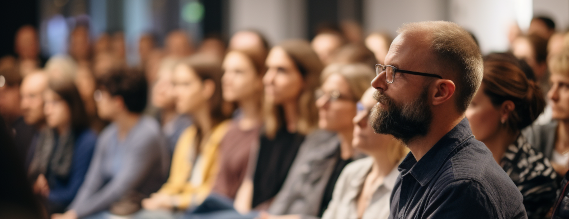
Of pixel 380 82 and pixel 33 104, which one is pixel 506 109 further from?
pixel 33 104

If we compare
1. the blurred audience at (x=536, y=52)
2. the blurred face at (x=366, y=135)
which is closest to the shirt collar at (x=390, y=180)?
the blurred face at (x=366, y=135)

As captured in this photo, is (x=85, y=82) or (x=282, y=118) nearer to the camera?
(x=282, y=118)

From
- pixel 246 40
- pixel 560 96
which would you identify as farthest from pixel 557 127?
pixel 246 40

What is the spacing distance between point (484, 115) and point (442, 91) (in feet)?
2.04

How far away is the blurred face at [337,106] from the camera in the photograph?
268 centimetres

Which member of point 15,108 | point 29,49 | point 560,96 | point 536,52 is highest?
point 560,96

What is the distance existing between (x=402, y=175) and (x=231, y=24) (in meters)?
7.89

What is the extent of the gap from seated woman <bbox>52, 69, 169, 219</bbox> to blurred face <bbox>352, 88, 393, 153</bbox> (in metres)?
1.87

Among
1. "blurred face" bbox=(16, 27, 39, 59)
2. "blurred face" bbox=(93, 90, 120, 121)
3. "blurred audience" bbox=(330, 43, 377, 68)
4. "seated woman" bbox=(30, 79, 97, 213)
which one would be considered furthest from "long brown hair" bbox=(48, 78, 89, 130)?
"blurred face" bbox=(16, 27, 39, 59)

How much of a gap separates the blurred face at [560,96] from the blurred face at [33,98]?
372 centimetres

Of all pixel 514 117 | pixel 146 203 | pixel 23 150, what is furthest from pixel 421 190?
pixel 23 150

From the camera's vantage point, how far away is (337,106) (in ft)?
8.84

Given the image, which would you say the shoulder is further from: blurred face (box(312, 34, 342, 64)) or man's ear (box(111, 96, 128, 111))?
blurred face (box(312, 34, 342, 64))

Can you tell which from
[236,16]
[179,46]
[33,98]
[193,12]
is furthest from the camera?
[193,12]
